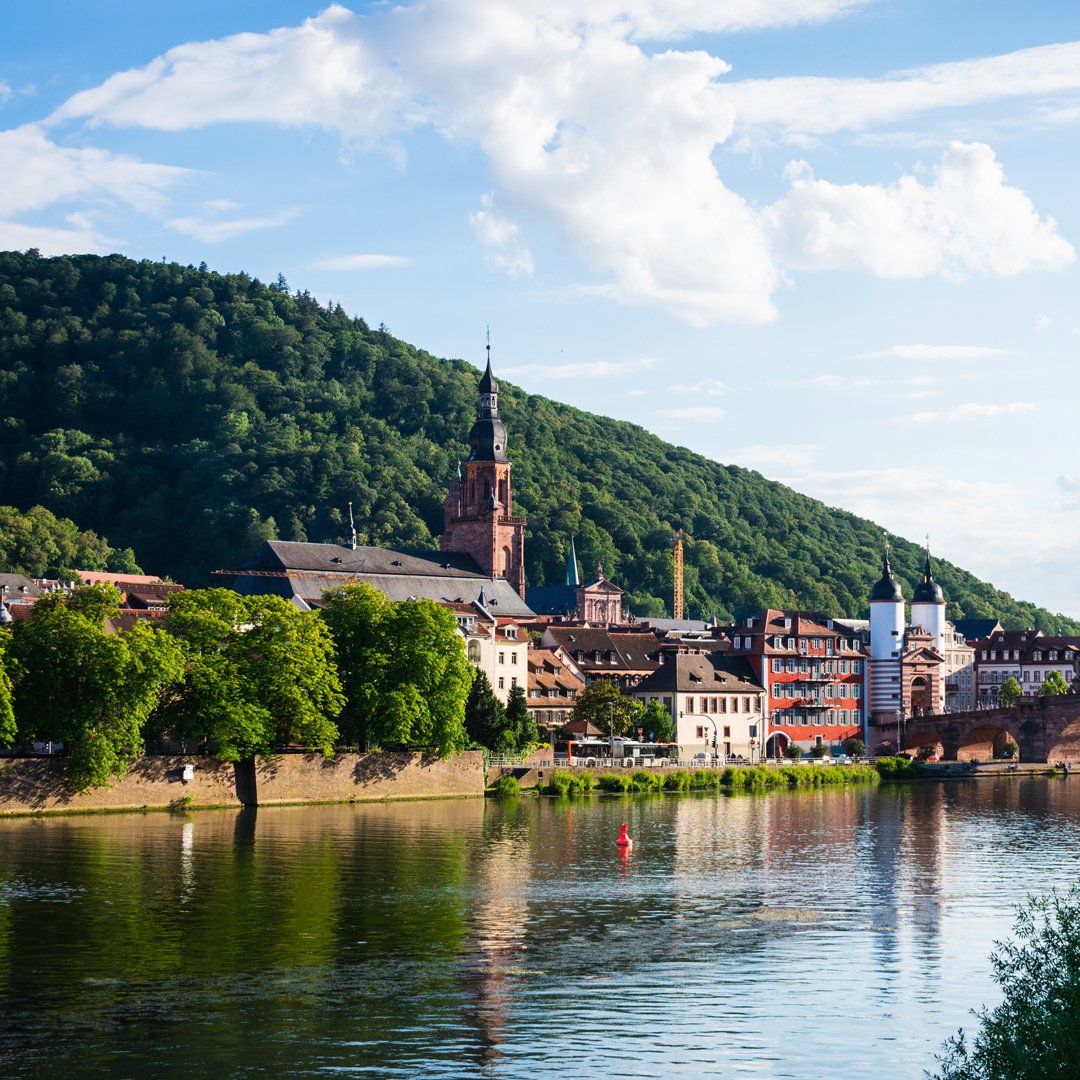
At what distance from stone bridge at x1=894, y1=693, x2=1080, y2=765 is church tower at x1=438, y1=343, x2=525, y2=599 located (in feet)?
158

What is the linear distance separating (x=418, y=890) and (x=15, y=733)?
89.0 ft

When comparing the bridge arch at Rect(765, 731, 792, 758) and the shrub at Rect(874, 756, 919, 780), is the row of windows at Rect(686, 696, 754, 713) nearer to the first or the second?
the bridge arch at Rect(765, 731, 792, 758)

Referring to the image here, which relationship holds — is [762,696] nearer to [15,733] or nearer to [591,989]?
[15,733]

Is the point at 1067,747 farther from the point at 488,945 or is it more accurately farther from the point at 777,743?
the point at 488,945

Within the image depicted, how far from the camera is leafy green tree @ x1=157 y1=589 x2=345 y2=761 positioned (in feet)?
278

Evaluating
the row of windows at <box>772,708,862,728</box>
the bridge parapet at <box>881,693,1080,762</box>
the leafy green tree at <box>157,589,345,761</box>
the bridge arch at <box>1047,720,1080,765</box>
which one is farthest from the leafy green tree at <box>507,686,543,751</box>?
the bridge arch at <box>1047,720,1080,765</box>

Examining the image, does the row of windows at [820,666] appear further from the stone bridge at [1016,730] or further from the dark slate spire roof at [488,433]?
the dark slate spire roof at [488,433]

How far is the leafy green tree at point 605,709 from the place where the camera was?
402 ft

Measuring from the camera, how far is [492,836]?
77188 mm

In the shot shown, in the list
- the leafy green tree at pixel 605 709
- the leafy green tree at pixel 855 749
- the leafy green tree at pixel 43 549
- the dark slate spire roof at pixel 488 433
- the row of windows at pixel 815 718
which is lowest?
the leafy green tree at pixel 855 749

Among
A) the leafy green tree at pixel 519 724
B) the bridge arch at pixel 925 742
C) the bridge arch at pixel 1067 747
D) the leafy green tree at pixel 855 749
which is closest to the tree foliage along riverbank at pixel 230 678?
the leafy green tree at pixel 519 724

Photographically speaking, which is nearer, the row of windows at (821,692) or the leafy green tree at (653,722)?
the leafy green tree at (653,722)

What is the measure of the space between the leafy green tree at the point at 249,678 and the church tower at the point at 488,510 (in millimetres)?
91384

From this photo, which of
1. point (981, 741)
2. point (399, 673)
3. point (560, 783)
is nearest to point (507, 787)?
point (560, 783)
